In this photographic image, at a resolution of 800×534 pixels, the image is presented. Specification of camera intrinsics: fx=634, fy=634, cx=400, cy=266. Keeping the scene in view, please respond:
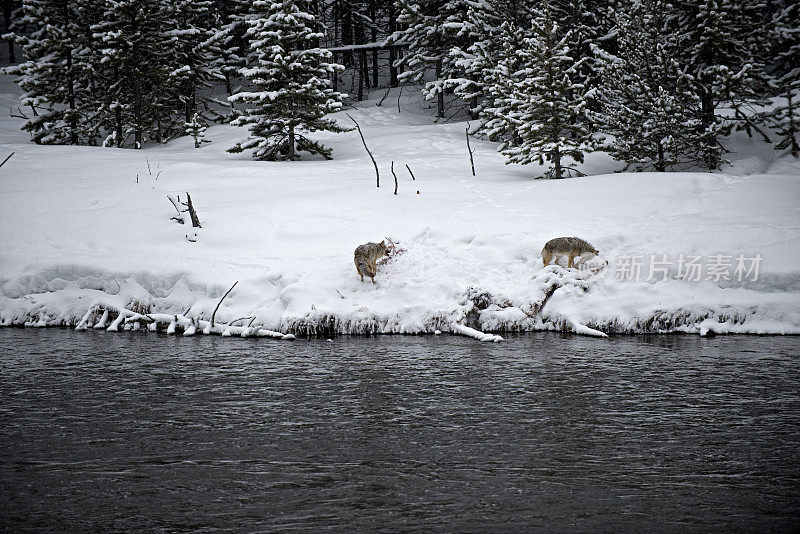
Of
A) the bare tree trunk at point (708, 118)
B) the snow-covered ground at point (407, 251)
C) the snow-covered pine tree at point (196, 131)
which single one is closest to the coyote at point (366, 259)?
the snow-covered ground at point (407, 251)

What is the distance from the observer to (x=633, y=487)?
666 cm

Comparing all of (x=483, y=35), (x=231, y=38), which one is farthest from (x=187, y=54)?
(x=483, y=35)

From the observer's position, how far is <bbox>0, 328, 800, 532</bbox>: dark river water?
6207 mm

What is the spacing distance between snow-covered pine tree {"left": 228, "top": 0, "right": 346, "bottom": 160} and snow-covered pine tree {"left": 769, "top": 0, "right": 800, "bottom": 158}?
17159mm

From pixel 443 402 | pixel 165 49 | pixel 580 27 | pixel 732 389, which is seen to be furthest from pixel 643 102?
pixel 165 49

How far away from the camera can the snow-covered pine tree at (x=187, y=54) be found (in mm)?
32188

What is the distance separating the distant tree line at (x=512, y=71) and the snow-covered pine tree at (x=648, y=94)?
56 mm

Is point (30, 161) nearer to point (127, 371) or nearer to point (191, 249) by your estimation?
point (191, 249)

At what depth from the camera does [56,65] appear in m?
31.7

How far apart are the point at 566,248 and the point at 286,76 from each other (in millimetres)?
16037

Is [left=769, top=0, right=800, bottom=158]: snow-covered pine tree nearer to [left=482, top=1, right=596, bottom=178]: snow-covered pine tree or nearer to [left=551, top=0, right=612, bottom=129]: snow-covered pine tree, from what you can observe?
[left=551, top=0, right=612, bottom=129]: snow-covered pine tree

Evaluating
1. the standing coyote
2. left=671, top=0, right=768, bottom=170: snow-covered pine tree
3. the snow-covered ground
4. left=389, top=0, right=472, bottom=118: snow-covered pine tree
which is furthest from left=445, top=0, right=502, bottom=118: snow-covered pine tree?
the standing coyote

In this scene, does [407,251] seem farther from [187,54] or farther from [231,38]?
[231,38]

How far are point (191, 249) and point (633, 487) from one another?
13.7 meters
